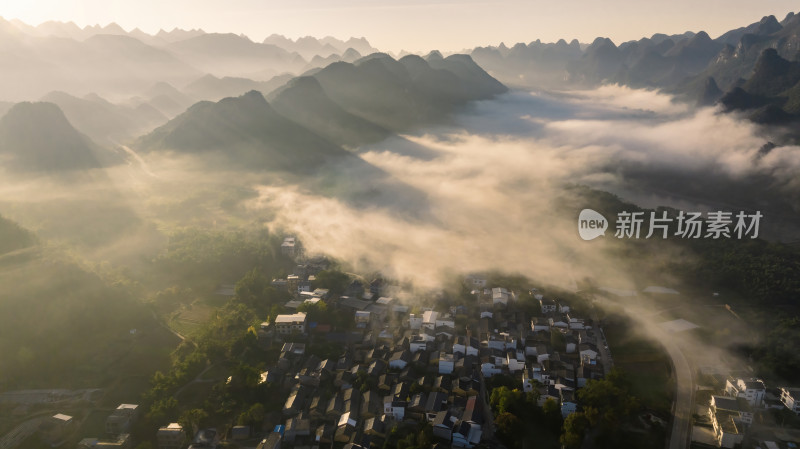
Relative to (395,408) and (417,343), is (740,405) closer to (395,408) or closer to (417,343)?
(417,343)

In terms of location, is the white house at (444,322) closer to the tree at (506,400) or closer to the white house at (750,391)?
the tree at (506,400)

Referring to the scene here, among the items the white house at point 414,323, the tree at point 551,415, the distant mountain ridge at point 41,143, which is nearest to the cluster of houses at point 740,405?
the tree at point 551,415

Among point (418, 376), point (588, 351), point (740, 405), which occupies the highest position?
point (588, 351)

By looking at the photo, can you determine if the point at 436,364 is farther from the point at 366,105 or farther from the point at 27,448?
the point at 366,105

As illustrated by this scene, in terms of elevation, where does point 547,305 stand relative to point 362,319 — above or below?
above

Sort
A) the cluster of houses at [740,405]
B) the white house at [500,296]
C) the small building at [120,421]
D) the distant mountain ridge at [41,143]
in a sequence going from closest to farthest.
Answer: the small building at [120,421]
the cluster of houses at [740,405]
the white house at [500,296]
the distant mountain ridge at [41,143]

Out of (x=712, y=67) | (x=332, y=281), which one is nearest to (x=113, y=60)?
(x=332, y=281)

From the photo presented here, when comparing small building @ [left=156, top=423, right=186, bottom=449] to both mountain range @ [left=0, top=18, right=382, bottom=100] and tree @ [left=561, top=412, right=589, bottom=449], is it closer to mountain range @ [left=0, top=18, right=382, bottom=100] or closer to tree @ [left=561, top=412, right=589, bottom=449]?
tree @ [left=561, top=412, right=589, bottom=449]

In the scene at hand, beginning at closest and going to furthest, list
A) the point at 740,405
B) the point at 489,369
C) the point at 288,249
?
the point at 740,405, the point at 489,369, the point at 288,249

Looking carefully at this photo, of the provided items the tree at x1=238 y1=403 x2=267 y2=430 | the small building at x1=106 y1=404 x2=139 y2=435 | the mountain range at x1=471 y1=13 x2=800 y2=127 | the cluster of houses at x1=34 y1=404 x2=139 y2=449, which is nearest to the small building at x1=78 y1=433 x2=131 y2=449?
the cluster of houses at x1=34 y1=404 x2=139 y2=449
